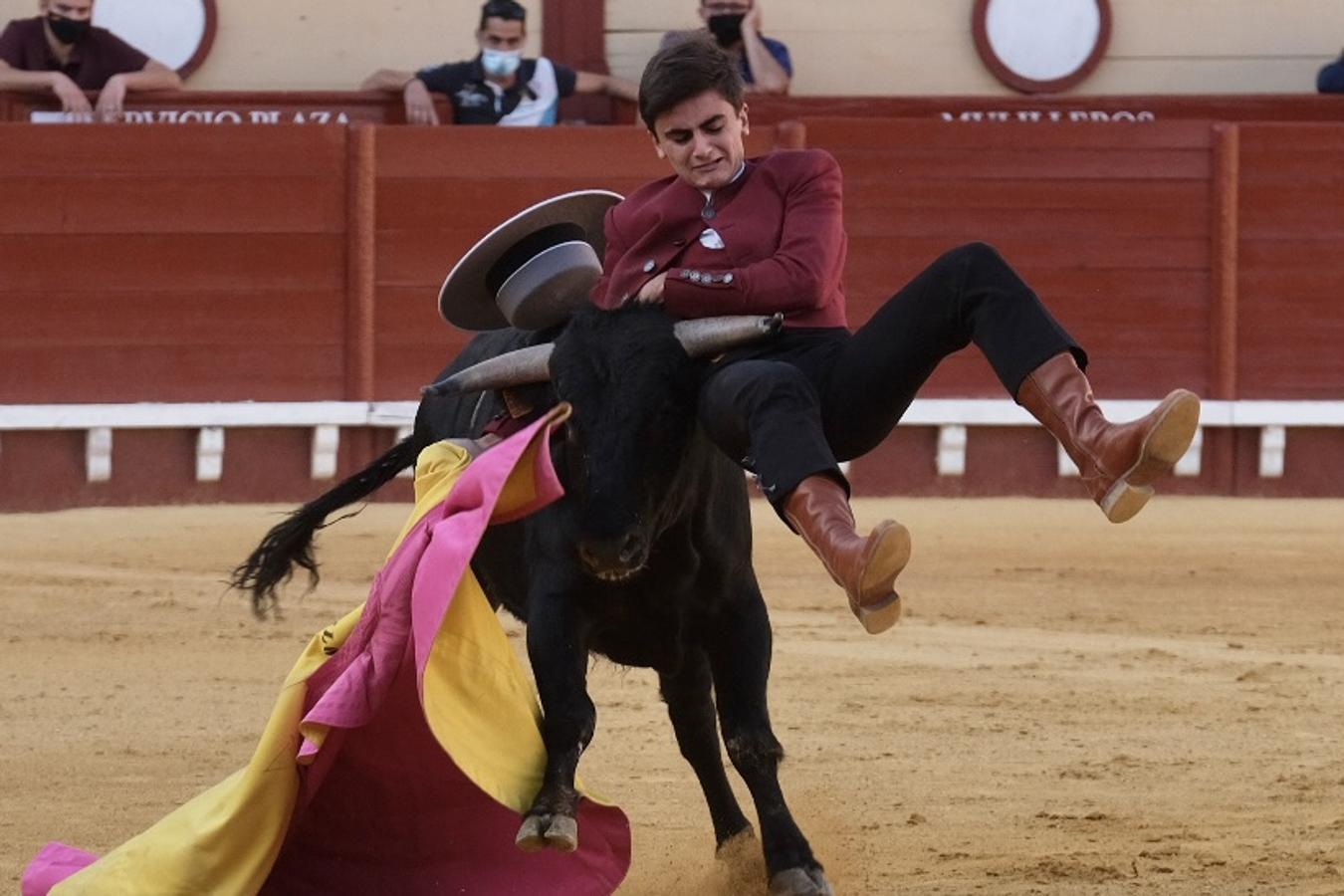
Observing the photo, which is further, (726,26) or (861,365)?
(726,26)

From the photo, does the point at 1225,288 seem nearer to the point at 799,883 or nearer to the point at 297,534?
the point at 297,534

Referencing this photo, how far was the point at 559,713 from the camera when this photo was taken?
3.43m

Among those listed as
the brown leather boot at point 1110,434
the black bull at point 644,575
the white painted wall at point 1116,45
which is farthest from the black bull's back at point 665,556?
the white painted wall at point 1116,45

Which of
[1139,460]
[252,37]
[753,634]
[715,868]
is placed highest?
[252,37]

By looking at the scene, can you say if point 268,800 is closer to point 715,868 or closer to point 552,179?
point 715,868

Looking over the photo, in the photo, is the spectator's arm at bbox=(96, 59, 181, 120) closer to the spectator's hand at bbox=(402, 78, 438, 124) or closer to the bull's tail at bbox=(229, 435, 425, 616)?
the spectator's hand at bbox=(402, 78, 438, 124)

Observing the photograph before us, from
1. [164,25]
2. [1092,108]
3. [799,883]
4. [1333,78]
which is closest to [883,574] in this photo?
[799,883]

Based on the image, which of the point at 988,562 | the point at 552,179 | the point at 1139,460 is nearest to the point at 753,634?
the point at 1139,460

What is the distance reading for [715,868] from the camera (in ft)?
13.0

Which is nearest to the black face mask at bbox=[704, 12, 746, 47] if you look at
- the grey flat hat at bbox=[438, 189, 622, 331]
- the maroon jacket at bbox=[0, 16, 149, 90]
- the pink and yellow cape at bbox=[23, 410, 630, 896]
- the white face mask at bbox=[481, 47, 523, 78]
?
the white face mask at bbox=[481, 47, 523, 78]

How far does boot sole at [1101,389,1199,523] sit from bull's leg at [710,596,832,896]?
0.78m

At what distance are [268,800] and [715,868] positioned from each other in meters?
0.87

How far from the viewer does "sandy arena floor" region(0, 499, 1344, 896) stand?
13.4 feet

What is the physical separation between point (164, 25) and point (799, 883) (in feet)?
22.6
